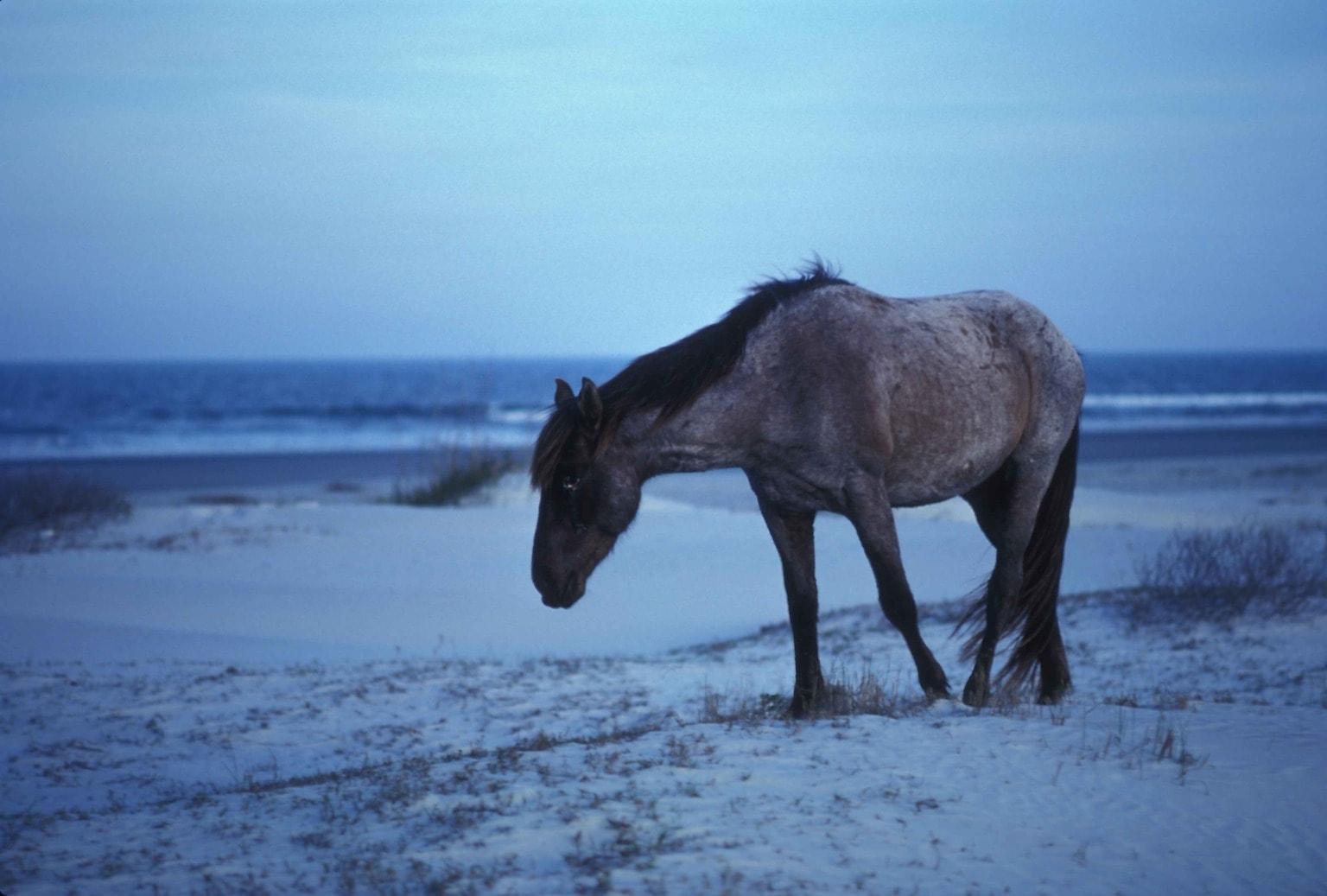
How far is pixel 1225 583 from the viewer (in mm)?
8195

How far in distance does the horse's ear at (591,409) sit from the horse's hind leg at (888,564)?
1.06 m

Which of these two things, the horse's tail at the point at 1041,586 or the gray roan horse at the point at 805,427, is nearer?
the gray roan horse at the point at 805,427

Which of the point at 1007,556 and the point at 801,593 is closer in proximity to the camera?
the point at 801,593

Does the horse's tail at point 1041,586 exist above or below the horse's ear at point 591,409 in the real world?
below

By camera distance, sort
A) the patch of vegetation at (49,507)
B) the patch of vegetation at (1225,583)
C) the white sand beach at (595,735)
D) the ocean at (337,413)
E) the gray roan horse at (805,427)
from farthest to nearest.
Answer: the ocean at (337,413) < the patch of vegetation at (49,507) < the patch of vegetation at (1225,583) < the gray roan horse at (805,427) < the white sand beach at (595,735)

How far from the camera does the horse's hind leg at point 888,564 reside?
171 inches

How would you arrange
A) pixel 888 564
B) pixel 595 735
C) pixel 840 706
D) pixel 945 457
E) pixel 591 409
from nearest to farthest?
pixel 591 409 < pixel 888 564 < pixel 945 457 < pixel 840 706 < pixel 595 735

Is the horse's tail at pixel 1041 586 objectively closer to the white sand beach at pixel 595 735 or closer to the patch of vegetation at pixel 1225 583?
the white sand beach at pixel 595 735

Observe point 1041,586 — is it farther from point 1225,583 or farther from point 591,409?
point 1225,583

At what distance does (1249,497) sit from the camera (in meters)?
17.4

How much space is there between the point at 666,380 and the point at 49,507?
473 inches

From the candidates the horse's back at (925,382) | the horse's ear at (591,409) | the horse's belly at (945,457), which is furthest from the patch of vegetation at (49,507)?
the horse's belly at (945,457)

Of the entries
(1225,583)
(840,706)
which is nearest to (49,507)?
(840,706)

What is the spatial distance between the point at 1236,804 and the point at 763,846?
1.60 m
